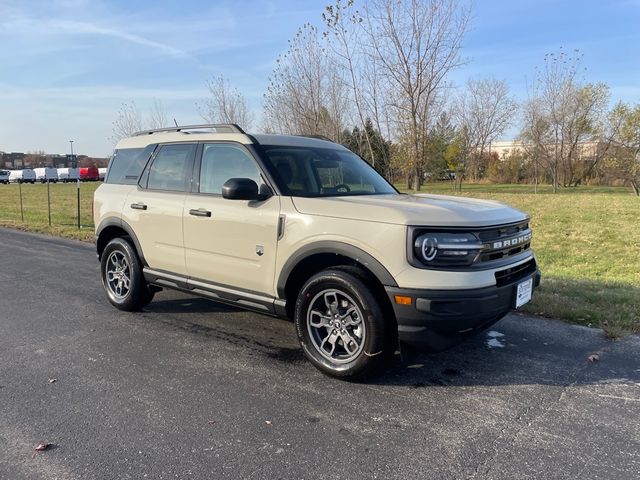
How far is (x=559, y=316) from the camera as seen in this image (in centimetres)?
528

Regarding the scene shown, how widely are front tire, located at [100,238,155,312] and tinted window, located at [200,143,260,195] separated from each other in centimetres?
138

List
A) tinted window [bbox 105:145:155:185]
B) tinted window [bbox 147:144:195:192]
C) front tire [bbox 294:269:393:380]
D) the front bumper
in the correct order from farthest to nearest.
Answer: tinted window [bbox 105:145:155:185], tinted window [bbox 147:144:195:192], front tire [bbox 294:269:393:380], the front bumper

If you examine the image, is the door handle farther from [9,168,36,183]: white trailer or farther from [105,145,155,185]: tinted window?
[9,168,36,183]: white trailer

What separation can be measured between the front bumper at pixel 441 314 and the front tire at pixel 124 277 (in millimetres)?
3157

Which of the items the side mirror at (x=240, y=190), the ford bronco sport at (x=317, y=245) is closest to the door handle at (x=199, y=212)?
the ford bronco sport at (x=317, y=245)

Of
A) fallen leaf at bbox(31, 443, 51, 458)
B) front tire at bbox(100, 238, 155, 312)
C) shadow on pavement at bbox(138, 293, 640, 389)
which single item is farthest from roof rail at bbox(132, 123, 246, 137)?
fallen leaf at bbox(31, 443, 51, 458)

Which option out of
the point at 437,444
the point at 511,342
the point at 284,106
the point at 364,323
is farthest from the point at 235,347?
the point at 284,106

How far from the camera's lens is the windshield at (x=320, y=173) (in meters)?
4.29

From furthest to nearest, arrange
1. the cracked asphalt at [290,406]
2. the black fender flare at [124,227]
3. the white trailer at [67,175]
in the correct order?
the white trailer at [67,175], the black fender flare at [124,227], the cracked asphalt at [290,406]

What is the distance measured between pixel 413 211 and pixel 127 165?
3685 millimetres

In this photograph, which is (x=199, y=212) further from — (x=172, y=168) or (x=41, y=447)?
(x=41, y=447)

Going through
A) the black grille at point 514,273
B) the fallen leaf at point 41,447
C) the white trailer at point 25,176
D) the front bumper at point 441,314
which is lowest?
the fallen leaf at point 41,447

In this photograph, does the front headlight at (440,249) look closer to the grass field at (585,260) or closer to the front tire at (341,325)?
the front tire at (341,325)

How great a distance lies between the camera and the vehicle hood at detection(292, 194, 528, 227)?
11.1 ft
